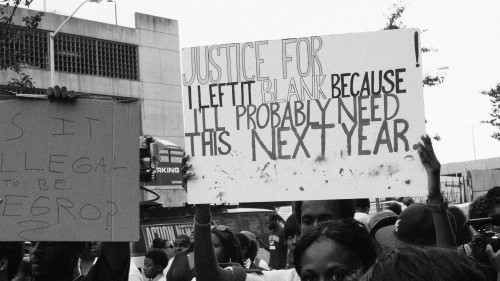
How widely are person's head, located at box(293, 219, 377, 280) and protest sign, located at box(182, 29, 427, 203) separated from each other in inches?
32.6

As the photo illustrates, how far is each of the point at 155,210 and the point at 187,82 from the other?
9.67m

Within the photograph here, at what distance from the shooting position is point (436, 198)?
3504 millimetres

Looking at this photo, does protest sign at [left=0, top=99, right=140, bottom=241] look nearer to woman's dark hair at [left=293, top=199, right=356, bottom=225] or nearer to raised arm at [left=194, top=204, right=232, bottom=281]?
raised arm at [left=194, top=204, right=232, bottom=281]

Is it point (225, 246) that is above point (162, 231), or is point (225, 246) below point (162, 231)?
above

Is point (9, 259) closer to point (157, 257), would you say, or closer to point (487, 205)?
point (487, 205)

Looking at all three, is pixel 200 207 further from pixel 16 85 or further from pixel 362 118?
pixel 16 85

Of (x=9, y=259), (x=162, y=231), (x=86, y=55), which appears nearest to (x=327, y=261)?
(x=9, y=259)

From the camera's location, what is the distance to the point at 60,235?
351cm

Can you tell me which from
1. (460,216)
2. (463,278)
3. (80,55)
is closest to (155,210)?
(460,216)

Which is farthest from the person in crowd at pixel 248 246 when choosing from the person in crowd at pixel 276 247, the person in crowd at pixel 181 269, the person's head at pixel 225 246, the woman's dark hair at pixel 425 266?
the woman's dark hair at pixel 425 266

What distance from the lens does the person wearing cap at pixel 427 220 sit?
11.3 feet

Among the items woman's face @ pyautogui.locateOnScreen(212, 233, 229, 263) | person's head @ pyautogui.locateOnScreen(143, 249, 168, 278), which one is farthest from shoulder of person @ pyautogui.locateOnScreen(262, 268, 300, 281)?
person's head @ pyautogui.locateOnScreen(143, 249, 168, 278)

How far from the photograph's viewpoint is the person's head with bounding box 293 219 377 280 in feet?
9.03

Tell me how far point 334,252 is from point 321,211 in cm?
89
